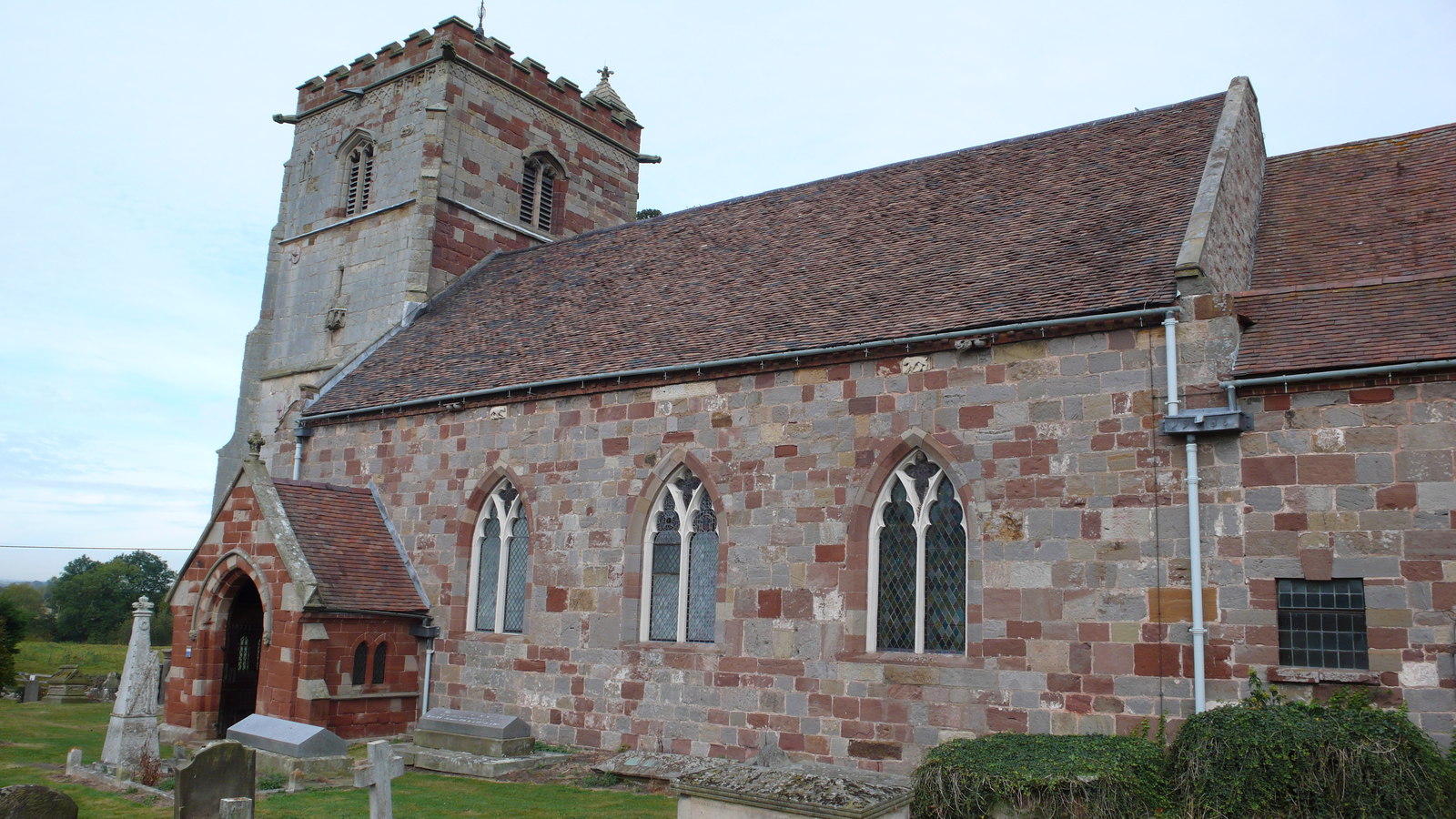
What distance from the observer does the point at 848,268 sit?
18.0 m

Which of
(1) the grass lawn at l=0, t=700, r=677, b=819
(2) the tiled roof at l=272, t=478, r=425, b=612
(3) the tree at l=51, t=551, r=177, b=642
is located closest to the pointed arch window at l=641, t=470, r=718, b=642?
(1) the grass lawn at l=0, t=700, r=677, b=819

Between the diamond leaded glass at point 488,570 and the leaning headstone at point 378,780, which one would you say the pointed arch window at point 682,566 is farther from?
the leaning headstone at point 378,780

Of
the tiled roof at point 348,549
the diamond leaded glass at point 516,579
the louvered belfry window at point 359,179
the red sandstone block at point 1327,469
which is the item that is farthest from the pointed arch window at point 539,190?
the red sandstone block at point 1327,469

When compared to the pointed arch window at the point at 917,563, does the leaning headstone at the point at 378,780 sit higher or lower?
lower

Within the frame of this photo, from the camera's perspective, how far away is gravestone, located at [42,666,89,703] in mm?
26156

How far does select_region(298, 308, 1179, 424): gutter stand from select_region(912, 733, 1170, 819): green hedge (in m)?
4.73

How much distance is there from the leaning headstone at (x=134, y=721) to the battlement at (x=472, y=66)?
16.3m

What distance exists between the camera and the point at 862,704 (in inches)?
563

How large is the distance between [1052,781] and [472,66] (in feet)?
72.8

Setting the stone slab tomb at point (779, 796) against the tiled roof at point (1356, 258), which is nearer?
the stone slab tomb at point (779, 796)

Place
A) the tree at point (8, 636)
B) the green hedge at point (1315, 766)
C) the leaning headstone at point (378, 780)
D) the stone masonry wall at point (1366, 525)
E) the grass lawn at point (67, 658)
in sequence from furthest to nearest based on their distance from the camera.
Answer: the grass lawn at point (67, 658)
the tree at point (8, 636)
the stone masonry wall at point (1366, 525)
the leaning headstone at point (378, 780)
the green hedge at point (1315, 766)

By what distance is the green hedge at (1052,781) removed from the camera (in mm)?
10812

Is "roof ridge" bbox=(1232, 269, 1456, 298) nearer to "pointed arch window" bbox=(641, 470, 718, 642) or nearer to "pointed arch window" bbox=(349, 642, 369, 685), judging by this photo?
"pointed arch window" bbox=(641, 470, 718, 642)

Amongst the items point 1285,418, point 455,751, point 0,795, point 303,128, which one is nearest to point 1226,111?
point 1285,418
